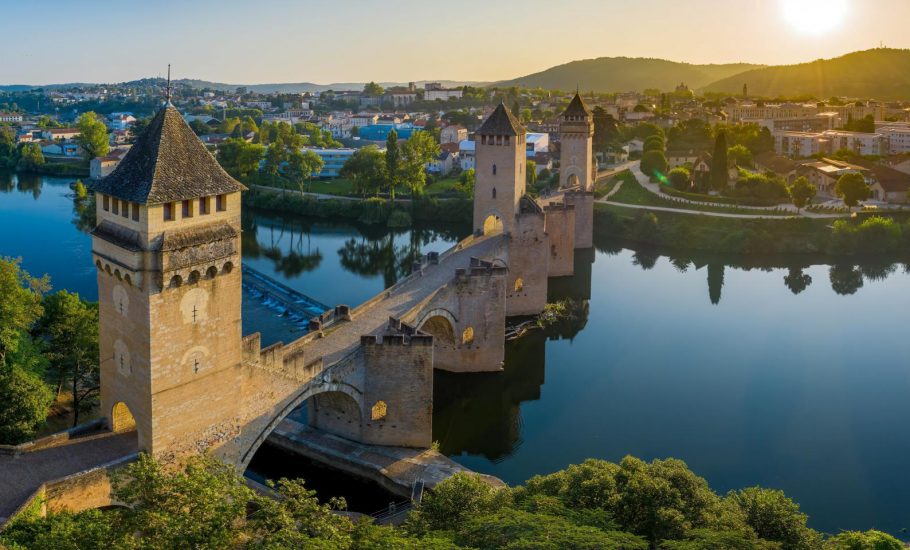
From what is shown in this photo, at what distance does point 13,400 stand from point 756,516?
1362 cm

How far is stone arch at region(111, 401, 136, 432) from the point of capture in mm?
16406

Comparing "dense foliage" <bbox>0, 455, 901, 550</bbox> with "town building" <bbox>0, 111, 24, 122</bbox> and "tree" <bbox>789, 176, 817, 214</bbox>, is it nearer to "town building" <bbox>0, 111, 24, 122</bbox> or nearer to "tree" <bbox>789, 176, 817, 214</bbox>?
"tree" <bbox>789, 176, 817, 214</bbox>

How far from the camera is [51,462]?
49.1ft

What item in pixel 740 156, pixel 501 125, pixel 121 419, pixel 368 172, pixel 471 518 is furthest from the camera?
pixel 740 156

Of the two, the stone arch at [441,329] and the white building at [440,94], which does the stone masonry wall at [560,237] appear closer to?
the stone arch at [441,329]

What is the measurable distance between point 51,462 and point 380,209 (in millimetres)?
40936

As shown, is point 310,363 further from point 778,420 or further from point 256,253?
point 256,253

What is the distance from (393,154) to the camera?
56312 millimetres

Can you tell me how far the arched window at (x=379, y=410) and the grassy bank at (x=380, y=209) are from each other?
33.1m

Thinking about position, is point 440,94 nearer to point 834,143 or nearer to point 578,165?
point 834,143

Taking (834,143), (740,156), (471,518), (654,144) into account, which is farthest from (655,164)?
(471,518)

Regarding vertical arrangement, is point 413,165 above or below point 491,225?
above

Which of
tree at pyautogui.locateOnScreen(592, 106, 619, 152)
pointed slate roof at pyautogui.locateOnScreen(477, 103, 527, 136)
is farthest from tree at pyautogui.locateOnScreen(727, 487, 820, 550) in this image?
tree at pyautogui.locateOnScreen(592, 106, 619, 152)

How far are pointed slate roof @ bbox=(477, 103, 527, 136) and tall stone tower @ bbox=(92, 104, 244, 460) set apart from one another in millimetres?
16721
